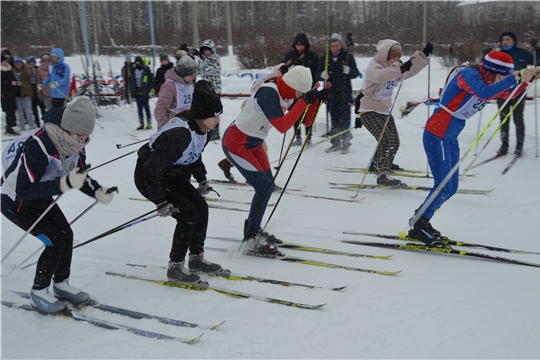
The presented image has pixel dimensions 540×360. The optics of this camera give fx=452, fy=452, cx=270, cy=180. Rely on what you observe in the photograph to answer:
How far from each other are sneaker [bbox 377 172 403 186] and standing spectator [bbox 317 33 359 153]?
6.43 feet

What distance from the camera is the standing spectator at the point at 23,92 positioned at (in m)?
9.91

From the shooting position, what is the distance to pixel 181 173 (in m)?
3.51

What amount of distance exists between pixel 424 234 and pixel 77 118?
122 inches

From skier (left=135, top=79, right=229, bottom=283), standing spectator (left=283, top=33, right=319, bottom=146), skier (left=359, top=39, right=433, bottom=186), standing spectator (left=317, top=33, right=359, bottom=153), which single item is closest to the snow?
skier (left=135, top=79, right=229, bottom=283)

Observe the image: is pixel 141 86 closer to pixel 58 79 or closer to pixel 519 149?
pixel 58 79

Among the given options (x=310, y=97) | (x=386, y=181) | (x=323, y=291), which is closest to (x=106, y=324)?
(x=323, y=291)

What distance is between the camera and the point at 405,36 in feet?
91.7

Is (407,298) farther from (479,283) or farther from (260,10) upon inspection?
(260,10)

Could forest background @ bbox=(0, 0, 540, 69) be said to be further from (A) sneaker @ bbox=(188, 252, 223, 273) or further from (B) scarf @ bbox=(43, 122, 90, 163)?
(B) scarf @ bbox=(43, 122, 90, 163)

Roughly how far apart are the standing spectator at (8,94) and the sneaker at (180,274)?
27.3 feet

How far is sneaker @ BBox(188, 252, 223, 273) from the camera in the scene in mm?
3618

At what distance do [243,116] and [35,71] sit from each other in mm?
8681

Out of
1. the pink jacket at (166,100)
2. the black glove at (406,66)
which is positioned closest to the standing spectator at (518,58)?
the black glove at (406,66)

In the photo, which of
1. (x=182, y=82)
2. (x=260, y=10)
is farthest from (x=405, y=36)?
(x=182, y=82)
